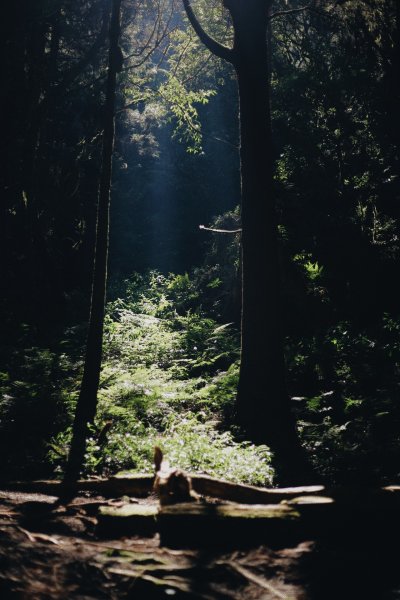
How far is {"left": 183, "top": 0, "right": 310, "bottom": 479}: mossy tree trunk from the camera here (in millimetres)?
8398

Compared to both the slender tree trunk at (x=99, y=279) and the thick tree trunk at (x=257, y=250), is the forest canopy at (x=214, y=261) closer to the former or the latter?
the thick tree trunk at (x=257, y=250)

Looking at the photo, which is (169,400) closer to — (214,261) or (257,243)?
(257,243)

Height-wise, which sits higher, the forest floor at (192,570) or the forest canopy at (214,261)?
the forest canopy at (214,261)

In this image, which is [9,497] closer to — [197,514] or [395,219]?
[197,514]

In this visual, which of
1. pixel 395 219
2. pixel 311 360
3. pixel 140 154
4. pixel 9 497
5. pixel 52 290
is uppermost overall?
pixel 140 154

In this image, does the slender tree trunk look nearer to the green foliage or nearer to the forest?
the forest

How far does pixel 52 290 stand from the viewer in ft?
57.9

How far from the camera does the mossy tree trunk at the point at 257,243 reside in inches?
331

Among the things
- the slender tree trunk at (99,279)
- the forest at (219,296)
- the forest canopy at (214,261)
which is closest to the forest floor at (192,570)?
the forest at (219,296)

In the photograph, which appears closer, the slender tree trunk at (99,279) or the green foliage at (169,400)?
the green foliage at (169,400)

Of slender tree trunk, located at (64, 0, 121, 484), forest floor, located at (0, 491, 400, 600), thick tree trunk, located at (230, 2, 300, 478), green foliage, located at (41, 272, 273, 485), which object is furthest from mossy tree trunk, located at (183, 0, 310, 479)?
forest floor, located at (0, 491, 400, 600)

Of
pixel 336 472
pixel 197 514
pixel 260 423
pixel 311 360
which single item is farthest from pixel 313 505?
pixel 311 360

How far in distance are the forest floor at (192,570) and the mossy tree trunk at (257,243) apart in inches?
183

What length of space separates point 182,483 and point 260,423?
4048 mm
